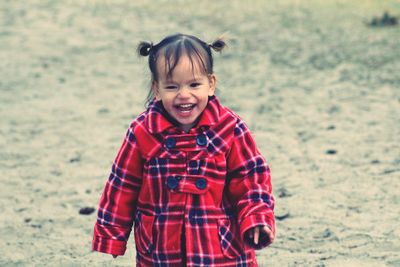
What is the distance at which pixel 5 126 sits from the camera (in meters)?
6.70

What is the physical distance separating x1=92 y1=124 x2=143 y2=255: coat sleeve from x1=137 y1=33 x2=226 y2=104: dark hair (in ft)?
0.91

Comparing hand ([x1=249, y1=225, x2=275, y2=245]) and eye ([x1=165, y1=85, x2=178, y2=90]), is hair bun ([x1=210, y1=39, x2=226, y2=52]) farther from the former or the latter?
hand ([x1=249, y1=225, x2=275, y2=245])

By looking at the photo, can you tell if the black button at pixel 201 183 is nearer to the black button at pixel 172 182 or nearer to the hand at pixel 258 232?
the black button at pixel 172 182

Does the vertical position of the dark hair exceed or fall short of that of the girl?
it exceeds it

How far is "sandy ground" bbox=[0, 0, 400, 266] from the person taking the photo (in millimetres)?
4352

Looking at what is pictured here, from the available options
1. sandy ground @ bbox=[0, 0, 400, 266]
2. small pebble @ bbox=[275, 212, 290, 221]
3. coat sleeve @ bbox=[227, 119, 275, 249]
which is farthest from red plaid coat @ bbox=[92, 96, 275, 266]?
small pebble @ bbox=[275, 212, 290, 221]

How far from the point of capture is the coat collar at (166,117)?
2.68 metres

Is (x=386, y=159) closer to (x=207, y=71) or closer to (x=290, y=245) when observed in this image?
(x=290, y=245)

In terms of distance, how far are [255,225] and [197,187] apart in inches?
9.8

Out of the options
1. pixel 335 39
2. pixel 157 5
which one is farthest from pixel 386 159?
pixel 157 5

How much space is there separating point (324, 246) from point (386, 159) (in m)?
1.52

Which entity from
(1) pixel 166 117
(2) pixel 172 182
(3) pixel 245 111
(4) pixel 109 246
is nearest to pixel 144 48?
(1) pixel 166 117

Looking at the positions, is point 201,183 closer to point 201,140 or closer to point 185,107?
point 201,140

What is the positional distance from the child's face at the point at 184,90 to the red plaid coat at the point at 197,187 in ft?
0.16
